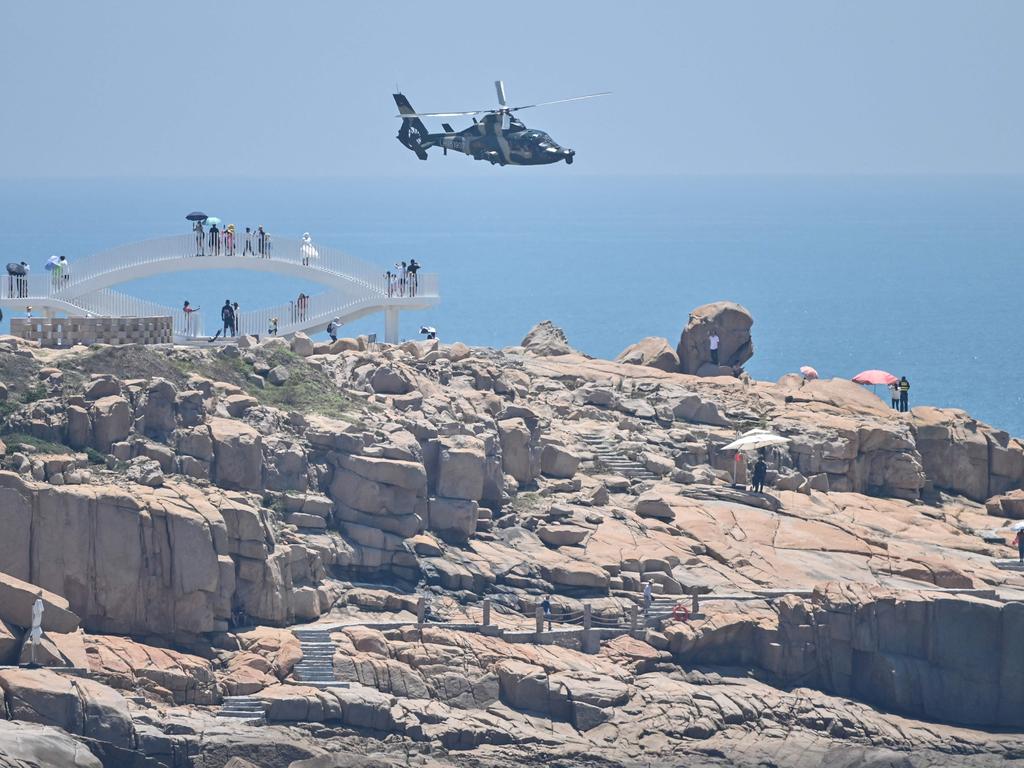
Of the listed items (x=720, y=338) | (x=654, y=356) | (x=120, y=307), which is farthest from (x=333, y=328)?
(x=720, y=338)

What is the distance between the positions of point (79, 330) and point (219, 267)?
9.09 meters

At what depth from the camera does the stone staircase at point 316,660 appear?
6200 centimetres

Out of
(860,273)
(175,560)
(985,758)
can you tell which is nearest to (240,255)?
(175,560)

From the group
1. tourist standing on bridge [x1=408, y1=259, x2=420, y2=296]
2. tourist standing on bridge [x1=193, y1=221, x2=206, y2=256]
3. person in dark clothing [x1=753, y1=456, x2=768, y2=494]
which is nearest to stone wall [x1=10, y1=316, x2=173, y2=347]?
tourist standing on bridge [x1=193, y1=221, x2=206, y2=256]

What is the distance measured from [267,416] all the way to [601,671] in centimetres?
1130

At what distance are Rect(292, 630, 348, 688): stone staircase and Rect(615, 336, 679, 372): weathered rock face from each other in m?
25.6

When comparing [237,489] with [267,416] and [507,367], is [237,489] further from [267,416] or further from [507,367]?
[507,367]

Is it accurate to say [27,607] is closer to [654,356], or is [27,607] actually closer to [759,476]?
[759,476]

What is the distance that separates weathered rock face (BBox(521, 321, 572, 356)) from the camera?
87.8 m

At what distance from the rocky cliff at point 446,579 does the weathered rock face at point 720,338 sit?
7231 mm

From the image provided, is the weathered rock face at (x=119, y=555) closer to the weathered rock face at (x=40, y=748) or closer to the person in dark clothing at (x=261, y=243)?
the weathered rock face at (x=40, y=748)

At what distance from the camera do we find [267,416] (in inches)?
2776

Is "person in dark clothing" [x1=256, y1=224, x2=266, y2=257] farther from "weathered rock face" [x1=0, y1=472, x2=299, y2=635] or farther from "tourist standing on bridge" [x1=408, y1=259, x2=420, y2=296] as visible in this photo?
"weathered rock face" [x1=0, y1=472, x2=299, y2=635]

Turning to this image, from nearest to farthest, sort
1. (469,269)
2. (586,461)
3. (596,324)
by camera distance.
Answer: (586,461) < (596,324) < (469,269)
